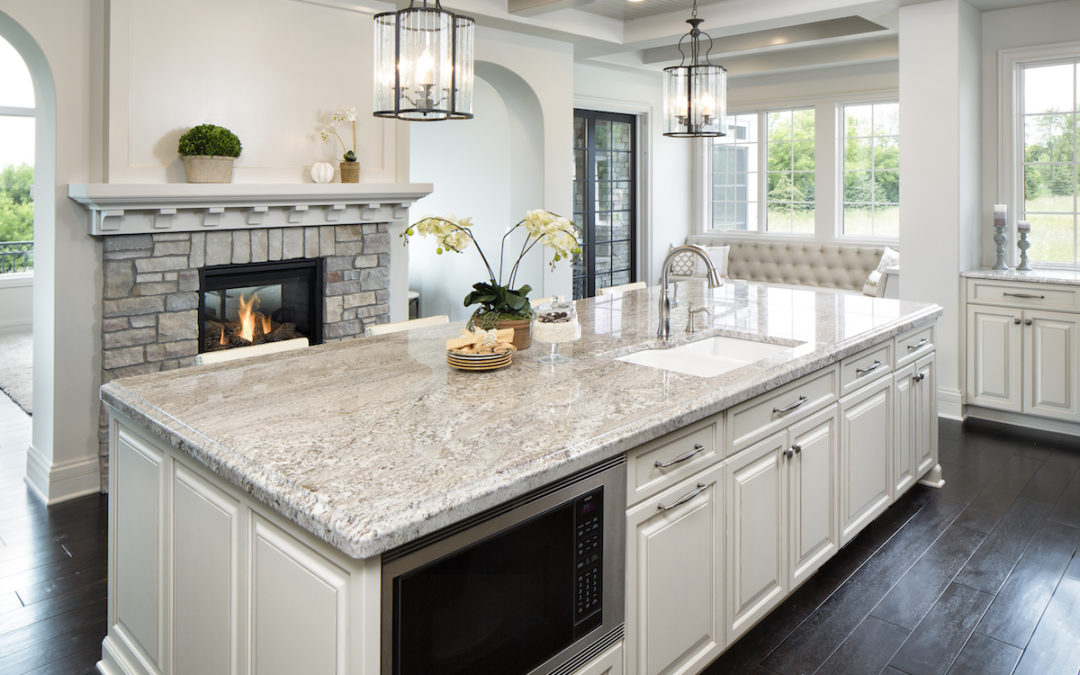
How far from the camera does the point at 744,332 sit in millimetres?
3084

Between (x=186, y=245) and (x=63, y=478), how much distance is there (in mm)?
1255

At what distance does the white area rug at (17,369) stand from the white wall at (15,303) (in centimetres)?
20

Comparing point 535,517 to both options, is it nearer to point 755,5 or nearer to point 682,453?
point 682,453

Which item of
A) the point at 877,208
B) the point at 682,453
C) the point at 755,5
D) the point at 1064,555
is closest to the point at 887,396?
the point at 1064,555

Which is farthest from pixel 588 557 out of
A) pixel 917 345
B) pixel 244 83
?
pixel 244 83

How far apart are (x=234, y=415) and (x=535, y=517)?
0.84 meters

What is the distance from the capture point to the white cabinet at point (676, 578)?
193 centimetres

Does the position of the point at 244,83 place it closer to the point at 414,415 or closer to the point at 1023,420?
the point at 414,415

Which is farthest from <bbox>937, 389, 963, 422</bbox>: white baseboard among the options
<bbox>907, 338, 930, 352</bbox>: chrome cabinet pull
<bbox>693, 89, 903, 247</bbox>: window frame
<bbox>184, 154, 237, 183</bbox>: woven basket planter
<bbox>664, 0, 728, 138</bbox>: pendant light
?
<bbox>184, 154, 237, 183</bbox>: woven basket planter

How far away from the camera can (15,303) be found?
27.5 feet

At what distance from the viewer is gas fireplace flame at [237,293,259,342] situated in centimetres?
445

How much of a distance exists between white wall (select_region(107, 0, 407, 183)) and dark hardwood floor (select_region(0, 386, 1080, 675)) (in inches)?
68.0

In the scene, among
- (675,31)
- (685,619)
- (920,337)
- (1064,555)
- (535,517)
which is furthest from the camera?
(675,31)

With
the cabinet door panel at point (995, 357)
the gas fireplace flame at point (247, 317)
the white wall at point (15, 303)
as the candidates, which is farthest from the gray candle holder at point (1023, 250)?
the white wall at point (15, 303)
